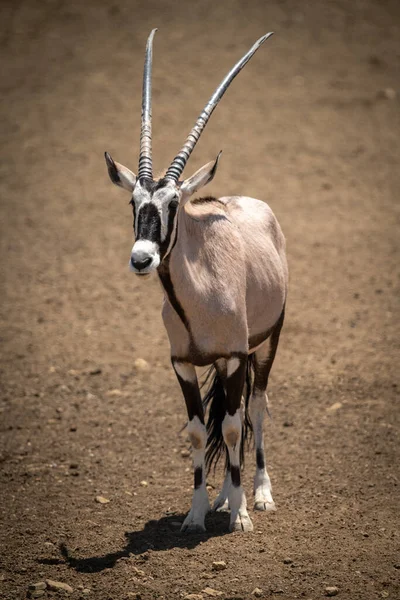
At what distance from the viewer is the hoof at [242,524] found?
659 cm

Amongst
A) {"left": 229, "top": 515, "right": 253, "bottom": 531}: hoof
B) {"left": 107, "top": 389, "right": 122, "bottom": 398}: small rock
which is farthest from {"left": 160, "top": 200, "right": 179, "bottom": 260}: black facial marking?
{"left": 107, "top": 389, "right": 122, "bottom": 398}: small rock

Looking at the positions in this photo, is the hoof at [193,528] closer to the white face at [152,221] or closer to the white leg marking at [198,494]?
the white leg marking at [198,494]

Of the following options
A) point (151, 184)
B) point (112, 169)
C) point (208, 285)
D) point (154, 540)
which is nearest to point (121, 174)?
point (112, 169)

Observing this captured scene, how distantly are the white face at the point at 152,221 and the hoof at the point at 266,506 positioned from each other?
2.33 m

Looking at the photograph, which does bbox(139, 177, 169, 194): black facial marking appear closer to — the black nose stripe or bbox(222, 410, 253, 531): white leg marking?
the black nose stripe

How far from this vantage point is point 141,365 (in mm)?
10438

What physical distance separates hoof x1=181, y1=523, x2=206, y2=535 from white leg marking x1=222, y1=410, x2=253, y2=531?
9.1 inches

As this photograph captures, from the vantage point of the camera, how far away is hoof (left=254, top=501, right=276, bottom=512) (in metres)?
7.03

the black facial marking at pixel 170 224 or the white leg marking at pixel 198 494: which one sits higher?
the black facial marking at pixel 170 224

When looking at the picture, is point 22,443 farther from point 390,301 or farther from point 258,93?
point 258,93

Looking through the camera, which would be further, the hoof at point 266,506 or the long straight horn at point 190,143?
the hoof at point 266,506

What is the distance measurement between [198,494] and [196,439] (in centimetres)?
43

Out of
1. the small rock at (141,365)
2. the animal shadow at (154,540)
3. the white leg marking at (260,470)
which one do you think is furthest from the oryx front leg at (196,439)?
the small rock at (141,365)

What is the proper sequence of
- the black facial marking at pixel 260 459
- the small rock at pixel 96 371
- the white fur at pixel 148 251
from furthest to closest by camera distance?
the small rock at pixel 96 371 < the black facial marking at pixel 260 459 < the white fur at pixel 148 251
